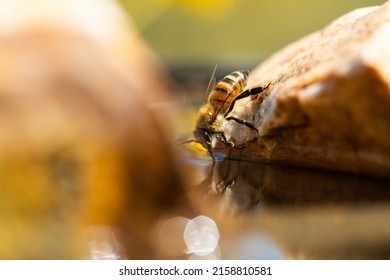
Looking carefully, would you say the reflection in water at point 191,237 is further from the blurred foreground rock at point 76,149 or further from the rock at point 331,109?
the rock at point 331,109

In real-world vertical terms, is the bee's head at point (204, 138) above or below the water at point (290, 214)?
above

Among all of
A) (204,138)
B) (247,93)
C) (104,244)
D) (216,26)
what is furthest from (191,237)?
(216,26)

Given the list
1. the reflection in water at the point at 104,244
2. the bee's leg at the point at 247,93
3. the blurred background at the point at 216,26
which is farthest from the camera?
the blurred background at the point at 216,26

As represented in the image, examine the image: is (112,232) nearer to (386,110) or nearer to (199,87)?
(386,110)

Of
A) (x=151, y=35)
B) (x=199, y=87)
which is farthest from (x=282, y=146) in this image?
(x=151, y=35)

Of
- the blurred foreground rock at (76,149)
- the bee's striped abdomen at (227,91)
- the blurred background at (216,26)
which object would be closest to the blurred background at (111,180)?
the blurred foreground rock at (76,149)

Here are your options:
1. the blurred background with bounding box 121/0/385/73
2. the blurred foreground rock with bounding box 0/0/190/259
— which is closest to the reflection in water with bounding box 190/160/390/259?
the blurred foreground rock with bounding box 0/0/190/259
